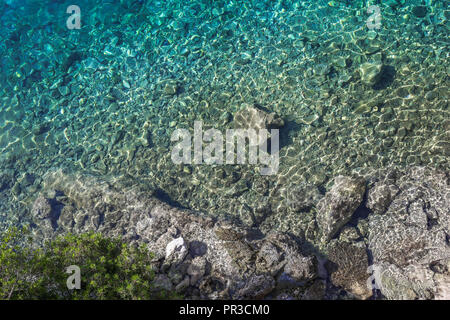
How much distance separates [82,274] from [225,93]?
27.4 ft

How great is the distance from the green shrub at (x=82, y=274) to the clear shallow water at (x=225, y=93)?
407cm

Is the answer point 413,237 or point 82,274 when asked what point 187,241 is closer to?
point 82,274

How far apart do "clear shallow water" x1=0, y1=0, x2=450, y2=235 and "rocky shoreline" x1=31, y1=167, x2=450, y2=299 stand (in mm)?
1087

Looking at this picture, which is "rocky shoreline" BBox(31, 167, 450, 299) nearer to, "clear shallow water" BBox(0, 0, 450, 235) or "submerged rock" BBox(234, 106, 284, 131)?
"clear shallow water" BBox(0, 0, 450, 235)

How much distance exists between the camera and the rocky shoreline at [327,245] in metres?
7.03

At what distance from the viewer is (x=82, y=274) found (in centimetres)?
641

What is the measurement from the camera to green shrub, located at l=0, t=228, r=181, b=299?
6.01m

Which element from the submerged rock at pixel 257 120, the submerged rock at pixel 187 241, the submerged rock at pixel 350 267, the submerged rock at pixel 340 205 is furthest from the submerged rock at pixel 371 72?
the submerged rock at pixel 187 241

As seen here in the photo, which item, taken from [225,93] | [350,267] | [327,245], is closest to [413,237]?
[350,267]

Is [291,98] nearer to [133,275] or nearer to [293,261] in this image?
[293,261]

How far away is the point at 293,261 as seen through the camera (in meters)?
7.36

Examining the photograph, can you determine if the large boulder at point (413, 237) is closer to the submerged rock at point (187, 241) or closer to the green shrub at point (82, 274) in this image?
the submerged rock at point (187, 241)

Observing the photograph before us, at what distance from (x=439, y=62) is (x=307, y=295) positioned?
9.61 m

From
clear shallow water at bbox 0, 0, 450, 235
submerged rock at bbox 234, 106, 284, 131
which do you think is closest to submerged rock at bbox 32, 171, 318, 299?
clear shallow water at bbox 0, 0, 450, 235
